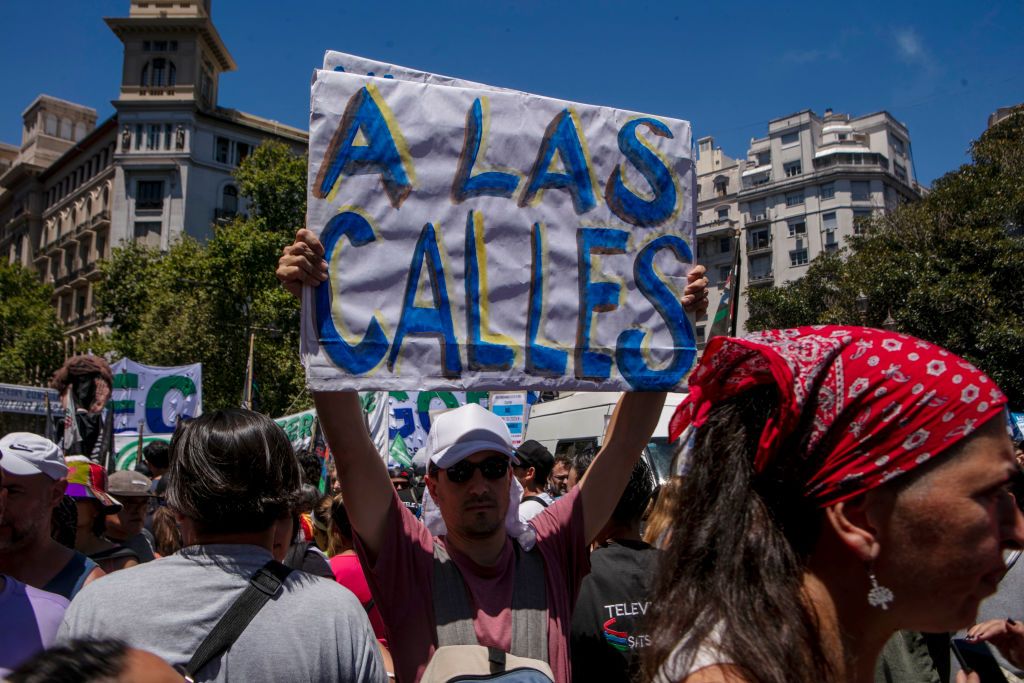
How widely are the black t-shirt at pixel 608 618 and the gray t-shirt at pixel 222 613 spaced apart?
1.16m

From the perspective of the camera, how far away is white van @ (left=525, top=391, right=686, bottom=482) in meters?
9.95

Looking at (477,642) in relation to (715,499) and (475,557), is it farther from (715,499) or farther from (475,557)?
(715,499)

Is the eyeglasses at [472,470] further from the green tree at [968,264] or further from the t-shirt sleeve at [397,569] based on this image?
the green tree at [968,264]

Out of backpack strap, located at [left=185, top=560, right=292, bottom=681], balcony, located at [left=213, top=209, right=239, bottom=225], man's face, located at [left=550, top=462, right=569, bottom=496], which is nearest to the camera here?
backpack strap, located at [left=185, top=560, right=292, bottom=681]

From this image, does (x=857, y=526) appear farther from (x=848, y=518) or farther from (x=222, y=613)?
(x=222, y=613)

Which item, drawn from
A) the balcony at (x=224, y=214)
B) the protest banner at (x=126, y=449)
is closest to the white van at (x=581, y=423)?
the protest banner at (x=126, y=449)

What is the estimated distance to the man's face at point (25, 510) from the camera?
2.88 metres

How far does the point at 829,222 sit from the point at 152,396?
178 ft

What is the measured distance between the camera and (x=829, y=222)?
5847 centimetres

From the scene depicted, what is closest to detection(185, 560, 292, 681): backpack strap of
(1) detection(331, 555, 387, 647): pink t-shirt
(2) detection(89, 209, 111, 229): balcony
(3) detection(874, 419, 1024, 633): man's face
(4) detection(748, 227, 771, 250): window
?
(3) detection(874, 419, 1024, 633): man's face

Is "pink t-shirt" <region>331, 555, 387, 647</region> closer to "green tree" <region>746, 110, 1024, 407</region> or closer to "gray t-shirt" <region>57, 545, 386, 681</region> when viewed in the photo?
"gray t-shirt" <region>57, 545, 386, 681</region>

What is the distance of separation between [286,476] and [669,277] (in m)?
1.50

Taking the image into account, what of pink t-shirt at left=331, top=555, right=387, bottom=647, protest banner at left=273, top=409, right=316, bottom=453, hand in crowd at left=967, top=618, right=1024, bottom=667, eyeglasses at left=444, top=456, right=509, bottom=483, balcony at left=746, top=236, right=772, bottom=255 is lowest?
hand in crowd at left=967, top=618, right=1024, bottom=667

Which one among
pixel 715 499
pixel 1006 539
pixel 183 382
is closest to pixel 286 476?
pixel 715 499
